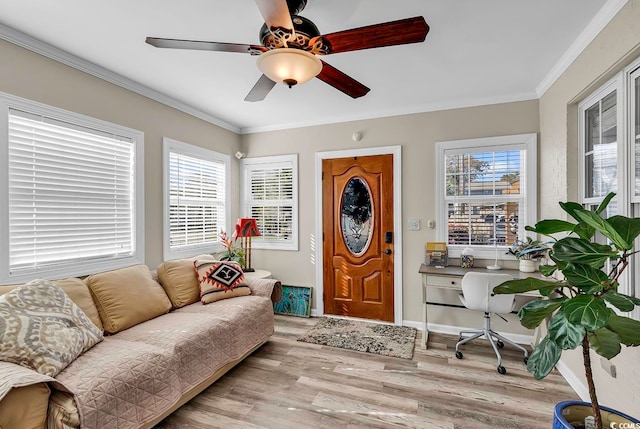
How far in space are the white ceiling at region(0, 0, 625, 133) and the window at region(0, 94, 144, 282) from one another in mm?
595

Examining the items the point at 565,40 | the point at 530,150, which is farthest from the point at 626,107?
the point at 530,150

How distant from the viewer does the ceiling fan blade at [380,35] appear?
1.47 m

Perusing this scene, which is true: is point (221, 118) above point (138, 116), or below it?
above

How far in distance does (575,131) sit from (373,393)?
2.73 meters

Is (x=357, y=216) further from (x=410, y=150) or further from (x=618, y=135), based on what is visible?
(x=618, y=135)

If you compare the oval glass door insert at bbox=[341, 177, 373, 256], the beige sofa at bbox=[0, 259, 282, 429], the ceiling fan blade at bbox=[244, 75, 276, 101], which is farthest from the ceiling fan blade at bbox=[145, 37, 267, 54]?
the oval glass door insert at bbox=[341, 177, 373, 256]

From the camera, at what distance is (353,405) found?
7.54 ft

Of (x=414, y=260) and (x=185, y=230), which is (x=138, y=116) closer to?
(x=185, y=230)

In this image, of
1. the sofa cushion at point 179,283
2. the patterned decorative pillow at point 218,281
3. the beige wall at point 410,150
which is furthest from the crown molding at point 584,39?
the sofa cushion at point 179,283

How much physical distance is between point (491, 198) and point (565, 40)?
1598 mm

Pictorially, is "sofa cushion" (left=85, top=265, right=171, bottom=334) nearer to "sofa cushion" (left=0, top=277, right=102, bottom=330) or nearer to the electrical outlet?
"sofa cushion" (left=0, top=277, right=102, bottom=330)

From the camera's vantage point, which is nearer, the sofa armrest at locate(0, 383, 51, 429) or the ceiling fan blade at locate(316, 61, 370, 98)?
the sofa armrest at locate(0, 383, 51, 429)

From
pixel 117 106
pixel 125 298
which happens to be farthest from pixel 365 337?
pixel 117 106

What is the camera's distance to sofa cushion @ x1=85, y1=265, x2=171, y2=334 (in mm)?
2387
